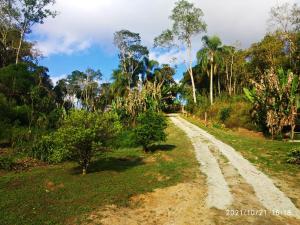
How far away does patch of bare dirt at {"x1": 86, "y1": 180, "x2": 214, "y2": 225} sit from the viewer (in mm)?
8852

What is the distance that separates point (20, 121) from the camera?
26.8 meters

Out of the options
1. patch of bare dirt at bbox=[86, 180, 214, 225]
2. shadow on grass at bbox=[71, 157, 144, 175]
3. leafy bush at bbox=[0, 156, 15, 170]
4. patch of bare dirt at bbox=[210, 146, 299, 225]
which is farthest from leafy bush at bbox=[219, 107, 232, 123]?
leafy bush at bbox=[0, 156, 15, 170]

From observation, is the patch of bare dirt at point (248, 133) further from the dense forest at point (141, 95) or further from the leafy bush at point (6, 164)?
the leafy bush at point (6, 164)

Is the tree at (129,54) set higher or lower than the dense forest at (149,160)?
higher

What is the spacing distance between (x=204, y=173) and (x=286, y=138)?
13343 mm

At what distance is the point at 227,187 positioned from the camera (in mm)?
11742

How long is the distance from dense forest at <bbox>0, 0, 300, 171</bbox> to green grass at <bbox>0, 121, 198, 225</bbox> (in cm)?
111

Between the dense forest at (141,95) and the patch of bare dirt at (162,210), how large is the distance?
406cm

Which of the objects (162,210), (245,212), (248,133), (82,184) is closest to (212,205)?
(245,212)

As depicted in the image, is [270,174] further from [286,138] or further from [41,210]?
[286,138]

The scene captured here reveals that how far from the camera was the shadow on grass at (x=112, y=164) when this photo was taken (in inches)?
584

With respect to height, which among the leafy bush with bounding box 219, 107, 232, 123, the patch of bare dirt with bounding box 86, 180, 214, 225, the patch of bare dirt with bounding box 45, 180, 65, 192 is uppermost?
the leafy bush with bounding box 219, 107, 232, 123

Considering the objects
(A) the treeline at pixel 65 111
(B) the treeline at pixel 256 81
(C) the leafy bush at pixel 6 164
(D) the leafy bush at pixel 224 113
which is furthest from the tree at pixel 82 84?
(C) the leafy bush at pixel 6 164

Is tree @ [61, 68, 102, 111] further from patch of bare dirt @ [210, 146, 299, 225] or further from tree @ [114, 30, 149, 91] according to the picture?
patch of bare dirt @ [210, 146, 299, 225]
